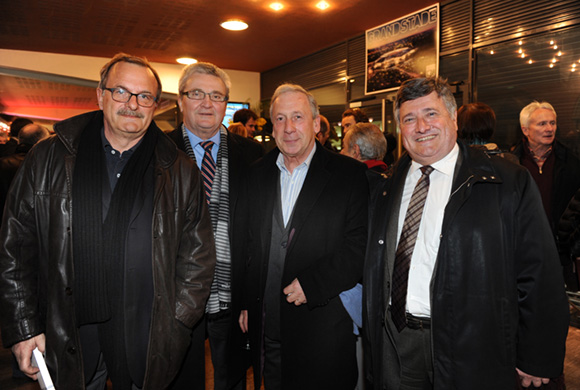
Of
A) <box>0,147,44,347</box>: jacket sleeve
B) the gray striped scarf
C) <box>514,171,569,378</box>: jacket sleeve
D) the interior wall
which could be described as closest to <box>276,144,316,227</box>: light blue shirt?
the gray striped scarf

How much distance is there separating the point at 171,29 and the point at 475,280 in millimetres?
6096

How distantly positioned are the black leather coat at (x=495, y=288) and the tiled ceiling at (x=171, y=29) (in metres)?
4.33

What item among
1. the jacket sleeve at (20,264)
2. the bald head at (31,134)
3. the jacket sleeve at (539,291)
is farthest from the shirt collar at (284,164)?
the bald head at (31,134)

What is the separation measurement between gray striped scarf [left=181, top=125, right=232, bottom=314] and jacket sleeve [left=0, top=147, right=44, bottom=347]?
817 mm

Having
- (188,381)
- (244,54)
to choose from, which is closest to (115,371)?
(188,381)

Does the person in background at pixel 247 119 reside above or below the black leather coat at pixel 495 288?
above

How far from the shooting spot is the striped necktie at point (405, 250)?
5.50 ft

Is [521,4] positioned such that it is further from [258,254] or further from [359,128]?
[258,254]

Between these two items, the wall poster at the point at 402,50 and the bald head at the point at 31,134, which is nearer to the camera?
the bald head at the point at 31,134

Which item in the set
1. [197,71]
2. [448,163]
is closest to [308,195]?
[448,163]

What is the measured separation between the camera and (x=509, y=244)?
1510 millimetres

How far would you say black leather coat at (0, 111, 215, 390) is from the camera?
159 centimetres

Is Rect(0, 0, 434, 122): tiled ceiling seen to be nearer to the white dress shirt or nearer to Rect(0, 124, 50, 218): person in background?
Rect(0, 124, 50, 218): person in background

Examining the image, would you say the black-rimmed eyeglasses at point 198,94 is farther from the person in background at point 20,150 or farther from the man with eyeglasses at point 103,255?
the person in background at point 20,150
